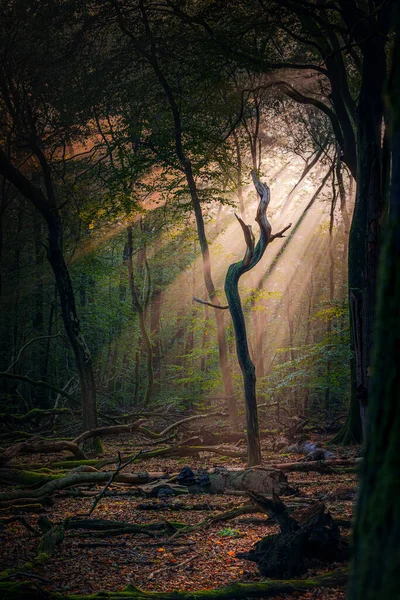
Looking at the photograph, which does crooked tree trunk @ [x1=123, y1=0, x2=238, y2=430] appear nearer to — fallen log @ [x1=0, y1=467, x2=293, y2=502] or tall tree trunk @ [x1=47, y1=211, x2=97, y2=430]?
tall tree trunk @ [x1=47, y1=211, x2=97, y2=430]

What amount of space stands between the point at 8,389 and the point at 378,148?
15769 mm

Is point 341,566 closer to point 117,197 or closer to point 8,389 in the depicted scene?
point 117,197

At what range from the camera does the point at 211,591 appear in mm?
3896

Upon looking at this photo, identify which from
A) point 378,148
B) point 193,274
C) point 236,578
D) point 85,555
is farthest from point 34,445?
point 193,274

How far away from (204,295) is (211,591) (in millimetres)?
→ 27108

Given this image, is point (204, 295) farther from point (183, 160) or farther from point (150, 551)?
point (150, 551)

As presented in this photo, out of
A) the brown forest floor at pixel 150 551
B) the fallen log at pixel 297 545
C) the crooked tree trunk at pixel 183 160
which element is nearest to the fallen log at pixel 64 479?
the brown forest floor at pixel 150 551

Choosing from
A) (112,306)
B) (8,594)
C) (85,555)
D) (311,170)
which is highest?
(311,170)

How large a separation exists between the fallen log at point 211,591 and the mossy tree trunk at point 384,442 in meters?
2.97

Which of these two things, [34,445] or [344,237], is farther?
[344,237]

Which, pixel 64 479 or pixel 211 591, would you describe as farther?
pixel 64 479

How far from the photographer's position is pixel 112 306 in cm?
2753

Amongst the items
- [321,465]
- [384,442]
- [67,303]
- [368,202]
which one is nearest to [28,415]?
[67,303]

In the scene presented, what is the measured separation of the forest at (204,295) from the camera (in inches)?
174
